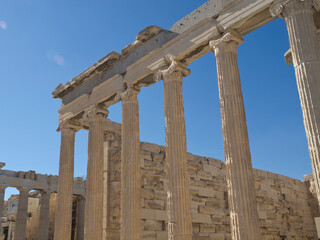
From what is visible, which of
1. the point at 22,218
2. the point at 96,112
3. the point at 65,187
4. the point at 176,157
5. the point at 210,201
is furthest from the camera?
the point at 22,218

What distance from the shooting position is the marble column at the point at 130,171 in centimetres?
1445

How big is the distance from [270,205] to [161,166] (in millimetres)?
8732

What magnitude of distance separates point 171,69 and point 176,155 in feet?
11.6

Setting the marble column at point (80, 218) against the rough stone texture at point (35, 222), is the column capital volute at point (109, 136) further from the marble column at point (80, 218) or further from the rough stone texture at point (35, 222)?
the rough stone texture at point (35, 222)

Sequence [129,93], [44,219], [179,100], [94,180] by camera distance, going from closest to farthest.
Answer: [179,100]
[129,93]
[94,180]
[44,219]

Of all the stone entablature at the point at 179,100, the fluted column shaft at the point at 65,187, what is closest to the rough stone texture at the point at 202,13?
the stone entablature at the point at 179,100

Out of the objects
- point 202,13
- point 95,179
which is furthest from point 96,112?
point 202,13

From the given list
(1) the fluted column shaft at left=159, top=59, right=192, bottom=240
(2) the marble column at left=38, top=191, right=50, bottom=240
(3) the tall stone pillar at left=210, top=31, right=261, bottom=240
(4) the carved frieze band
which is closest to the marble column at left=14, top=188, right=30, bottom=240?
(2) the marble column at left=38, top=191, right=50, bottom=240

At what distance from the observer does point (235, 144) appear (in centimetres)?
1184

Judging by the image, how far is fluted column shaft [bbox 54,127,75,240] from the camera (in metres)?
17.8

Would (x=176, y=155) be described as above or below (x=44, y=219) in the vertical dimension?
above

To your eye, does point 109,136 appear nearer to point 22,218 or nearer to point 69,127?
point 69,127

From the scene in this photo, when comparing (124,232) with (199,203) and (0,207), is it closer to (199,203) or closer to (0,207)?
(199,203)

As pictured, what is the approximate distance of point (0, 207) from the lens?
29.2 meters
